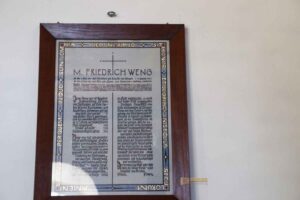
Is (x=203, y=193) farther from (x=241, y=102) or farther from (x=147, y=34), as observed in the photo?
(x=147, y=34)

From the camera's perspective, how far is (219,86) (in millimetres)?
1581

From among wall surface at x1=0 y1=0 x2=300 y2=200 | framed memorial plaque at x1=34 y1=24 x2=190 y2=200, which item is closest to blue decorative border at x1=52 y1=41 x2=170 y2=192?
framed memorial plaque at x1=34 y1=24 x2=190 y2=200

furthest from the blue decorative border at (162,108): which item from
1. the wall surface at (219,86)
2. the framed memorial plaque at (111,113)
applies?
the wall surface at (219,86)

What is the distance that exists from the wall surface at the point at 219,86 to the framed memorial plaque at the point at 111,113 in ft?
0.22

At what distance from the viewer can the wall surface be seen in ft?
4.94

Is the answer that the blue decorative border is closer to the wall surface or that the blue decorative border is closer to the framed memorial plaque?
the framed memorial plaque

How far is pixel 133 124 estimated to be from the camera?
1.51m

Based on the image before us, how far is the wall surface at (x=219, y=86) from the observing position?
1.50 meters

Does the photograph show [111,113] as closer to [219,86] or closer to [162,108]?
[162,108]

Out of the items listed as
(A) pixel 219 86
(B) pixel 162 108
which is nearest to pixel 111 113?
(B) pixel 162 108

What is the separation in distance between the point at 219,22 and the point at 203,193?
80 cm

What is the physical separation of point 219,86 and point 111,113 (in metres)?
0.51

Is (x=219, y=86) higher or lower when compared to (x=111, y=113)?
higher

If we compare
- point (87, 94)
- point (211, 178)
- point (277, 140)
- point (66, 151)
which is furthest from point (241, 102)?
point (66, 151)
